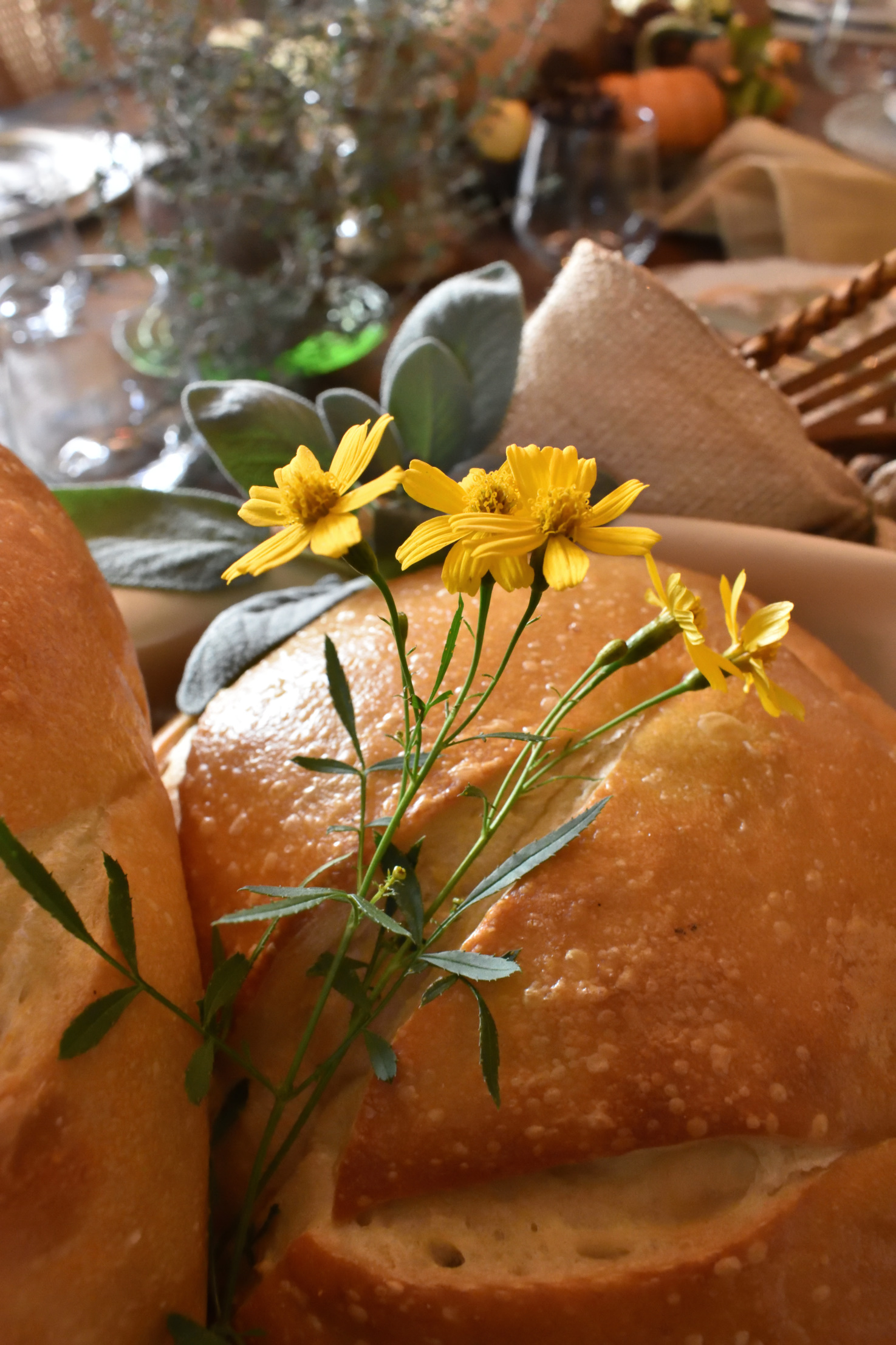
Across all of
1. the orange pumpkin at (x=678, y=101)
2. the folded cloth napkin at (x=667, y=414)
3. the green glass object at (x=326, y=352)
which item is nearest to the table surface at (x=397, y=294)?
the green glass object at (x=326, y=352)

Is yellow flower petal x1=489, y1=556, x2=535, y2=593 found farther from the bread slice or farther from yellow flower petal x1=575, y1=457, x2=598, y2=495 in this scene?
the bread slice

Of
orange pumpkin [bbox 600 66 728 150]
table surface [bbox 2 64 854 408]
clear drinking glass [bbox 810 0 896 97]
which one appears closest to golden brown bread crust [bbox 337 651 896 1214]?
table surface [bbox 2 64 854 408]

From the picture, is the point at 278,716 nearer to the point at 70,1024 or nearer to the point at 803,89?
the point at 70,1024

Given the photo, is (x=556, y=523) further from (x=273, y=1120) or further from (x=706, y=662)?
(x=273, y=1120)

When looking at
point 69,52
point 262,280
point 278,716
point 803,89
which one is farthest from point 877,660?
point 803,89

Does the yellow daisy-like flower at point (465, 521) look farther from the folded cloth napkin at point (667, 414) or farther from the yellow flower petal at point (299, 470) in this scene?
the folded cloth napkin at point (667, 414)

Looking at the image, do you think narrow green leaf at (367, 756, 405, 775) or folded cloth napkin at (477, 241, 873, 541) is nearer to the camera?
narrow green leaf at (367, 756, 405, 775)

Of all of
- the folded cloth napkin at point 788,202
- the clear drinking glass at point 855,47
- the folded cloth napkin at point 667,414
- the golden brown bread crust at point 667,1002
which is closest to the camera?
the golden brown bread crust at point 667,1002
